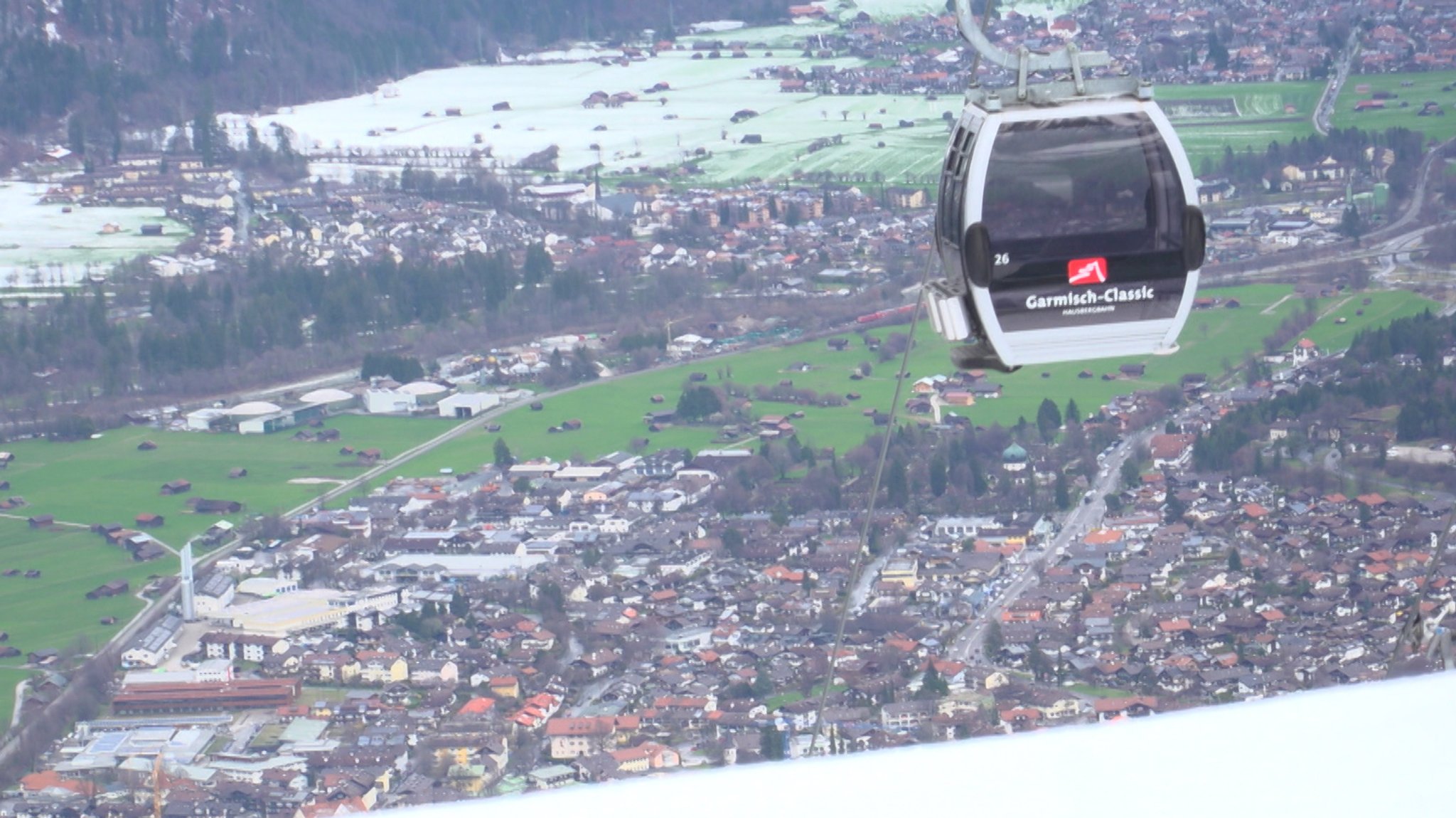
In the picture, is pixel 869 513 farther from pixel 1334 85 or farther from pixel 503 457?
pixel 1334 85

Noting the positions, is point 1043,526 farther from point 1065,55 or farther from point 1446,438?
point 1065,55

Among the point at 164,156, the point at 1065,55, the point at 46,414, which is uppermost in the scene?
the point at 1065,55

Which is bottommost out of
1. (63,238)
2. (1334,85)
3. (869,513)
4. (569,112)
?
(63,238)

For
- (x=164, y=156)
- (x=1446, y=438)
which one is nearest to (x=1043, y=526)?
(x=1446, y=438)

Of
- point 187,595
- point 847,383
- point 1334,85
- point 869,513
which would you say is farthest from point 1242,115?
point 869,513

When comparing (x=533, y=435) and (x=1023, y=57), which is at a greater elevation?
(x=1023, y=57)

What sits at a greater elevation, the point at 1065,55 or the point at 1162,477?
the point at 1065,55

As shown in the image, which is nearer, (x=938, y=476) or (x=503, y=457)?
(x=938, y=476)
